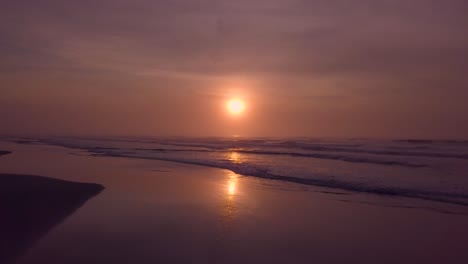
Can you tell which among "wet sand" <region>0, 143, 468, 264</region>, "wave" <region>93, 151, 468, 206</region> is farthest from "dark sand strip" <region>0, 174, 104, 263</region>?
"wave" <region>93, 151, 468, 206</region>

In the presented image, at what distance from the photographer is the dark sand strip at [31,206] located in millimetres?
6848

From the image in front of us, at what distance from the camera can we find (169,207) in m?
10.3

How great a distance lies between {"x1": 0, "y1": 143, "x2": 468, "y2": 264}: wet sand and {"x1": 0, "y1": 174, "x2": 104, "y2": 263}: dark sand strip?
1.02ft

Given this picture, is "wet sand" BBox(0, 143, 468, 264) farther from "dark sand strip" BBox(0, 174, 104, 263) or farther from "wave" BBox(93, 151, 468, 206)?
"wave" BBox(93, 151, 468, 206)

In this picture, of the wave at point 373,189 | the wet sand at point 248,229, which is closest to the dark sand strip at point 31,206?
the wet sand at point 248,229

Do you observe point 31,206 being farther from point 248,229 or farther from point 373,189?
point 373,189

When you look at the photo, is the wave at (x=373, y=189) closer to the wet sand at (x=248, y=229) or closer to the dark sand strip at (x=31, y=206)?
the wet sand at (x=248, y=229)

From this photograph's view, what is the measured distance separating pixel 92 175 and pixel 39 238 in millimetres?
9798

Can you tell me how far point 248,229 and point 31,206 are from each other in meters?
5.73

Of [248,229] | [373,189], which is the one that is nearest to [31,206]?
[248,229]

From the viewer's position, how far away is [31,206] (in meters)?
9.68

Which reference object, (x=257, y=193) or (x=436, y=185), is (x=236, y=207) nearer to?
(x=257, y=193)

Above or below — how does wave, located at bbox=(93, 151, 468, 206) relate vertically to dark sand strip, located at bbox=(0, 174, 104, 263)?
above

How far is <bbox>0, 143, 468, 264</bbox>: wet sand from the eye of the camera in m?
6.53
